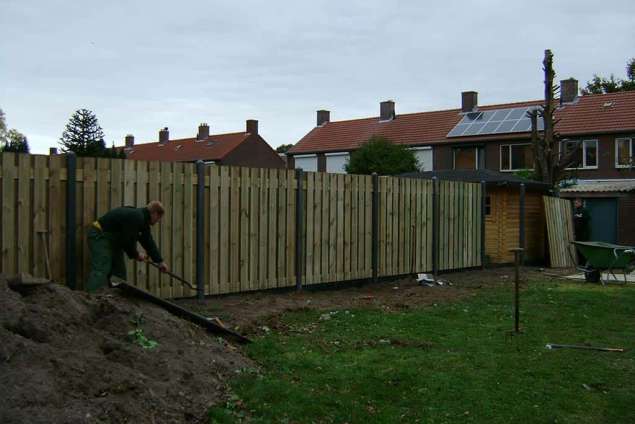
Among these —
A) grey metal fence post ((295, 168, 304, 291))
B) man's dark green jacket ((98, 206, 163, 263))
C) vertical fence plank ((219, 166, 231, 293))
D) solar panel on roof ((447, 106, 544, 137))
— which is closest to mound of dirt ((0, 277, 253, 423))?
man's dark green jacket ((98, 206, 163, 263))

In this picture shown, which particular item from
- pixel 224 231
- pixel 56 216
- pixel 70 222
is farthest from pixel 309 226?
pixel 56 216

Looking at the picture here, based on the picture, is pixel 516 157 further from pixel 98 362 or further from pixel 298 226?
pixel 98 362

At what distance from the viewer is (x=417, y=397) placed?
5426 mm

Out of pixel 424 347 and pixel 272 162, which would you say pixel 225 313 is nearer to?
pixel 424 347

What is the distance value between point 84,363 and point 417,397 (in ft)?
8.74

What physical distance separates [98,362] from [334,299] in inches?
→ 236

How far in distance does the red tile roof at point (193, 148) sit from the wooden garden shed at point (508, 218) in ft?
118

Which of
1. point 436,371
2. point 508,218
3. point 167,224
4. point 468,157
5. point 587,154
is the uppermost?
point 468,157

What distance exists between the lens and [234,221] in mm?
9625

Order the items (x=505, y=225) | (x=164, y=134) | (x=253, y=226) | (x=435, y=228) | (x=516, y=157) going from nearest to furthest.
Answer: (x=253, y=226) → (x=435, y=228) → (x=505, y=225) → (x=516, y=157) → (x=164, y=134)

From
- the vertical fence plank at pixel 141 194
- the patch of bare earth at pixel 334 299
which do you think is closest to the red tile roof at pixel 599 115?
the patch of bare earth at pixel 334 299

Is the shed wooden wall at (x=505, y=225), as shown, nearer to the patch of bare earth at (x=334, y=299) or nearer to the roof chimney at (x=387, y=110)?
the patch of bare earth at (x=334, y=299)

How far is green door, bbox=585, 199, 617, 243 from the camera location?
30.5 m

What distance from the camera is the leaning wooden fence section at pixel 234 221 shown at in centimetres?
746
